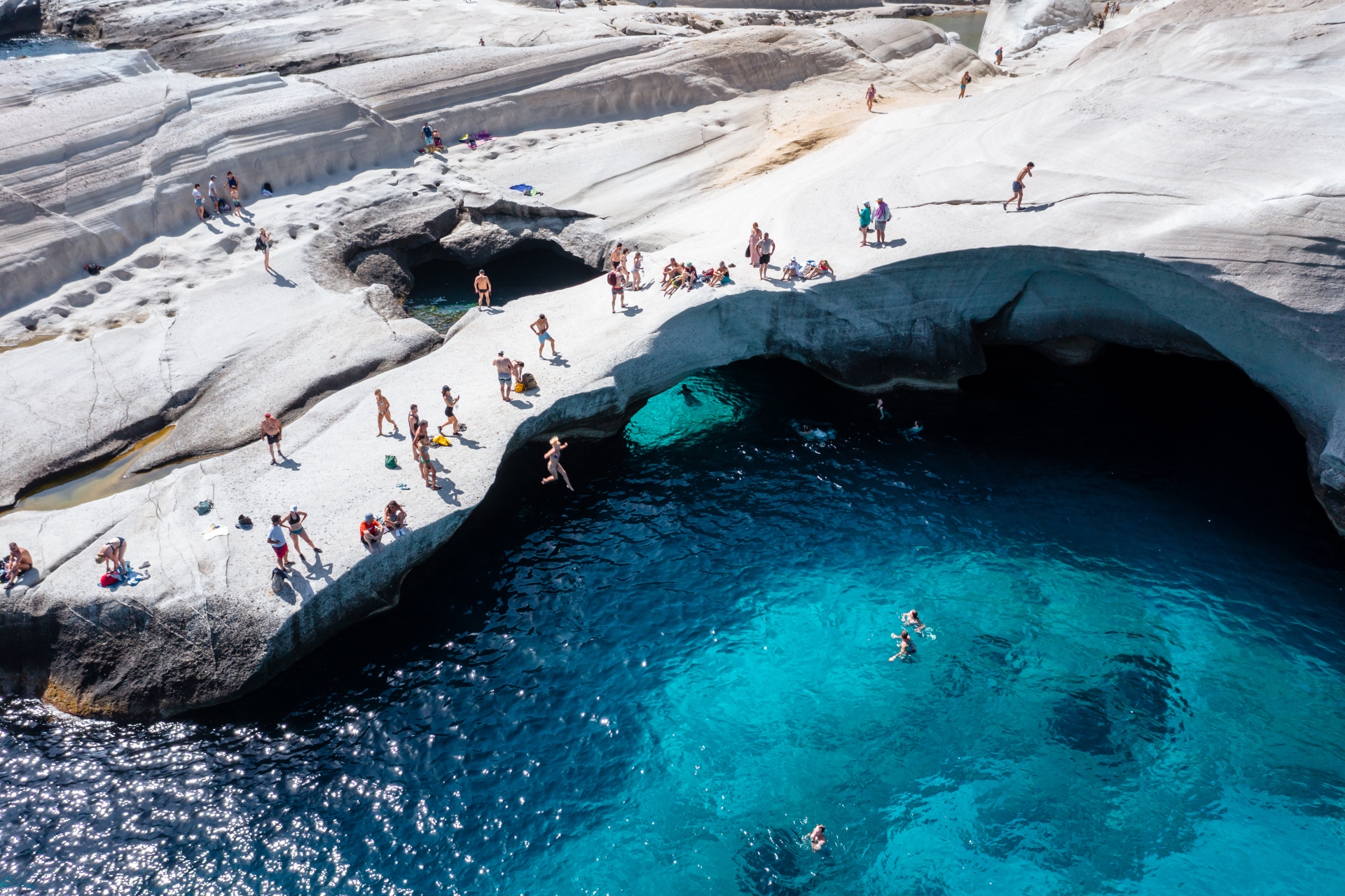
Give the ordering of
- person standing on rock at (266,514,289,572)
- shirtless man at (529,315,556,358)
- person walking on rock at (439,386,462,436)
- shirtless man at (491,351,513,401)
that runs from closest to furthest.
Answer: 1. person standing on rock at (266,514,289,572)
2. person walking on rock at (439,386,462,436)
3. shirtless man at (491,351,513,401)
4. shirtless man at (529,315,556,358)

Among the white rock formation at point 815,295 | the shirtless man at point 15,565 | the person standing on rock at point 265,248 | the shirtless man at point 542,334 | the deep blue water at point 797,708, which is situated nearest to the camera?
the deep blue water at point 797,708

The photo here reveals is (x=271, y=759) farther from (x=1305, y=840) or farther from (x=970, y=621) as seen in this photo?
(x=1305, y=840)

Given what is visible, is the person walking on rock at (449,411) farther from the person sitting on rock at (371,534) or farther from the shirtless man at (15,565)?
the shirtless man at (15,565)

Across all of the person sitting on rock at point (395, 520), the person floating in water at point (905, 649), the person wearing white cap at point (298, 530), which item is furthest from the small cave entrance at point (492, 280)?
the person floating in water at point (905, 649)

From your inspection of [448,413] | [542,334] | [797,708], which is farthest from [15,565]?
[797,708]

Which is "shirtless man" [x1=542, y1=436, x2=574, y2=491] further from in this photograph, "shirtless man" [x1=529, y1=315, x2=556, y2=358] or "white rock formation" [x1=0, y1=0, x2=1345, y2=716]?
"shirtless man" [x1=529, y1=315, x2=556, y2=358]

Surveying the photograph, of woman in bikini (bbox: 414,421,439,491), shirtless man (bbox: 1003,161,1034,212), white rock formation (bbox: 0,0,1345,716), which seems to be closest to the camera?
white rock formation (bbox: 0,0,1345,716)

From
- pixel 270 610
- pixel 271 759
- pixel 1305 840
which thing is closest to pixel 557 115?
pixel 270 610

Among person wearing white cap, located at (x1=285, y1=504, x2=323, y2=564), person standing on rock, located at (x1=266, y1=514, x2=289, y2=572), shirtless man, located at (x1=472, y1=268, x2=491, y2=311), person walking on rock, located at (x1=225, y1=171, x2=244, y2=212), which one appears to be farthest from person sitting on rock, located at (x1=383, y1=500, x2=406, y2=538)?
person walking on rock, located at (x1=225, y1=171, x2=244, y2=212)
